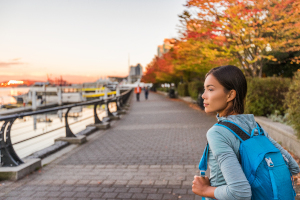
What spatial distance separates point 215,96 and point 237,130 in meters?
0.23

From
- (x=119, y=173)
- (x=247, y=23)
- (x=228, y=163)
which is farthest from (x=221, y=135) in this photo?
(x=247, y=23)

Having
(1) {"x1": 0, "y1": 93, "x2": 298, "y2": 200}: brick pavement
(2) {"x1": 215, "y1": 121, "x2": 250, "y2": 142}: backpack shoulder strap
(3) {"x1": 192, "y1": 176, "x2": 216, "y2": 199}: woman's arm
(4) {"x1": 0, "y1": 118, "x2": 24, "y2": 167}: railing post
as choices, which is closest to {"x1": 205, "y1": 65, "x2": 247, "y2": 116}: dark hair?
(2) {"x1": 215, "y1": 121, "x2": 250, "y2": 142}: backpack shoulder strap

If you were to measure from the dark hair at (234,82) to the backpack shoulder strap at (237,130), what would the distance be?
149mm

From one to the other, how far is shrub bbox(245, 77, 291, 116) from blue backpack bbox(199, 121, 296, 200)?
855cm

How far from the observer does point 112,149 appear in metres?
7.56

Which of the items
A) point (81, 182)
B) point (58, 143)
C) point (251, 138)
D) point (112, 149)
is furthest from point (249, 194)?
point (58, 143)

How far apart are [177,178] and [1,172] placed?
3.38 metres

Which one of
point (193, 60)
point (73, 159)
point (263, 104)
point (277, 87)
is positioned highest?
point (193, 60)

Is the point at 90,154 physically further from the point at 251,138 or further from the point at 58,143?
the point at 251,138

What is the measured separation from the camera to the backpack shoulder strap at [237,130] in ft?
4.09

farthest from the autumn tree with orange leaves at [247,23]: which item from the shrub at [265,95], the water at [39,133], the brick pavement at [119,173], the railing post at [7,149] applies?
the railing post at [7,149]

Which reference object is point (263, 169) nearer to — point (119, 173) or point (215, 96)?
point (215, 96)

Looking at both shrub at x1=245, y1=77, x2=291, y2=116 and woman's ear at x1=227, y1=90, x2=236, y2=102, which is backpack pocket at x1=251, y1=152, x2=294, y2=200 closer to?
woman's ear at x1=227, y1=90, x2=236, y2=102

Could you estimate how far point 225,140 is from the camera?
126 centimetres
